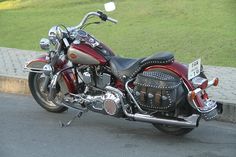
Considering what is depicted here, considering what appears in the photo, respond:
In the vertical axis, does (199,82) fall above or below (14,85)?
above

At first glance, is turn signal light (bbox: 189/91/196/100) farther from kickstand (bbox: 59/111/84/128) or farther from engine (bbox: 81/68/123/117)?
kickstand (bbox: 59/111/84/128)

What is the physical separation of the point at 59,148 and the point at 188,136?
158 cm

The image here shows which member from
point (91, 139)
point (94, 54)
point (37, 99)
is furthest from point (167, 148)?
point (37, 99)

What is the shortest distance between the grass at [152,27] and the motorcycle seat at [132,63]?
434 cm

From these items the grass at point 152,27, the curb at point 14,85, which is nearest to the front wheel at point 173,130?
the curb at point 14,85

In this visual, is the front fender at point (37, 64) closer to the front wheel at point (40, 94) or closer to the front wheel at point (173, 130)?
the front wheel at point (40, 94)

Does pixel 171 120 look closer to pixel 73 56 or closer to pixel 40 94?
pixel 73 56

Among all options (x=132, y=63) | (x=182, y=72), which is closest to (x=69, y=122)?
(x=132, y=63)

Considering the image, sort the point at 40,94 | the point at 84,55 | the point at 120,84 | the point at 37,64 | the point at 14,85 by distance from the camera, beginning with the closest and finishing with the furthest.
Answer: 1. the point at 120,84
2. the point at 84,55
3. the point at 37,64
4. the point at 40,94
5. the point at 14,85

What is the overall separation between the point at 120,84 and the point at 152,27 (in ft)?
24.6

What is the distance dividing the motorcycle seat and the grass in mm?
4335

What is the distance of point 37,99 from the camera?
7.66 meters

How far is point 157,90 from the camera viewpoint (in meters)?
6.02

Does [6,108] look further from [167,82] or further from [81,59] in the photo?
[167,82]
